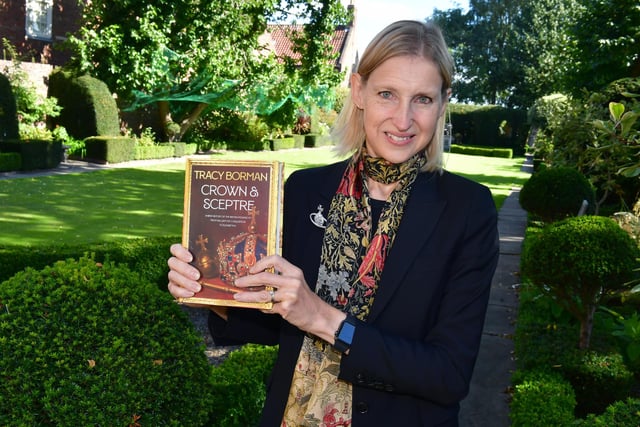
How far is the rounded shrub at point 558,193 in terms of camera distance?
1080 centimetres

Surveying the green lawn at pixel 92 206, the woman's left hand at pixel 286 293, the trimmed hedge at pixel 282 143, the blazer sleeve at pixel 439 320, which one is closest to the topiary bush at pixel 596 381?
the blazer sleeve at pixel 439 320

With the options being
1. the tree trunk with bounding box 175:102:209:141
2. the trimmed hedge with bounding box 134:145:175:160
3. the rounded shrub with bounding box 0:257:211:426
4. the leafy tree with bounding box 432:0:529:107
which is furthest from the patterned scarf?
the leafy tree with bounding box 432:0:529:107

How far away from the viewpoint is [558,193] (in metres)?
11.0

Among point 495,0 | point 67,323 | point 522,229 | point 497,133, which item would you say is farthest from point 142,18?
point 495,0

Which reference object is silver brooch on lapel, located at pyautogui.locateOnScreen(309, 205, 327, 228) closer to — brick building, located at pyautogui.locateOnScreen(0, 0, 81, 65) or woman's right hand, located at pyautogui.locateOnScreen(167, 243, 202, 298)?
woman's right hand, located at pyautogui.locateOnScreen(167, 243, 202, 298)

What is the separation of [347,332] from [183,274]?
0.44 m

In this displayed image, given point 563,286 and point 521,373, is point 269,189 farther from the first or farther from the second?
point 563,286

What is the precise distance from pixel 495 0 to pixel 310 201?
190 feet

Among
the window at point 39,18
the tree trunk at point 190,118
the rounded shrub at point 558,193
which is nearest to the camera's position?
the rounded shrub at point 558,193

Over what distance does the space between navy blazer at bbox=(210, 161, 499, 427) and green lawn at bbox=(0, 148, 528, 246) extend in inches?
276

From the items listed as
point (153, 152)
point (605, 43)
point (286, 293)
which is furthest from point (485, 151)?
point (286, 293)

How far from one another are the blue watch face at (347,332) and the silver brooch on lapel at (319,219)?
38 centimetres

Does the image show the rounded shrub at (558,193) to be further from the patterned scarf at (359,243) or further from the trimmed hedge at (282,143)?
the trimmed hedge at (282,143)

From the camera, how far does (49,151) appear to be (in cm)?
1812
